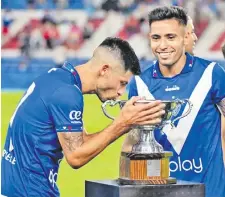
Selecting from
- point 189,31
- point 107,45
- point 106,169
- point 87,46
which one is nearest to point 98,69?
point 107,45

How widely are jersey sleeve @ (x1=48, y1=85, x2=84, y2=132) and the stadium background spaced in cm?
2233

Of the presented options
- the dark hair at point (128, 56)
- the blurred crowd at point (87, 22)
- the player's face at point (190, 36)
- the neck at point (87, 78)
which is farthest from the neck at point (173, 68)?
the blurred crowd at point (87, 22)

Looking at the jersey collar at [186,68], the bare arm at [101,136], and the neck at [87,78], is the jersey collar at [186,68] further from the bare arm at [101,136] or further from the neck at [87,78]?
the bare arm at [101,136]

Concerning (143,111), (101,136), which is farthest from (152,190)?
(101,136)

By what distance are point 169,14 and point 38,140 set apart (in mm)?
1174

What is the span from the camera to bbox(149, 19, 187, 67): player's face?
18.0 feet

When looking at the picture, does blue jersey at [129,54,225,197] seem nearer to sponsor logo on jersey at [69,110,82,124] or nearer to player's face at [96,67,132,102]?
player's face at [96,67,132,102]

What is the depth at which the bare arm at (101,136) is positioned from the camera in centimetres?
429

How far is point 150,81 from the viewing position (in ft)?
19.2

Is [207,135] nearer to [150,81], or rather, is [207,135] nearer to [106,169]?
[150,81]

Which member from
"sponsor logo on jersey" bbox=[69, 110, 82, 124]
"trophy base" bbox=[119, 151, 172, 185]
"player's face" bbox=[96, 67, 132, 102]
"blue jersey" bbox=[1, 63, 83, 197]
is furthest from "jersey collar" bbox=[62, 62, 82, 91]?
"trophy base" bbox=[119, 151, 172, 185]

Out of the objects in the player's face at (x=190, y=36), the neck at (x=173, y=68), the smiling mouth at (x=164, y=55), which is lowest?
the neck at (x=173, y=68)

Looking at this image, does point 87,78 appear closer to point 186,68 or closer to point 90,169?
point 186,68

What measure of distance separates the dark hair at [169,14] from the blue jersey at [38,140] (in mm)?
778
